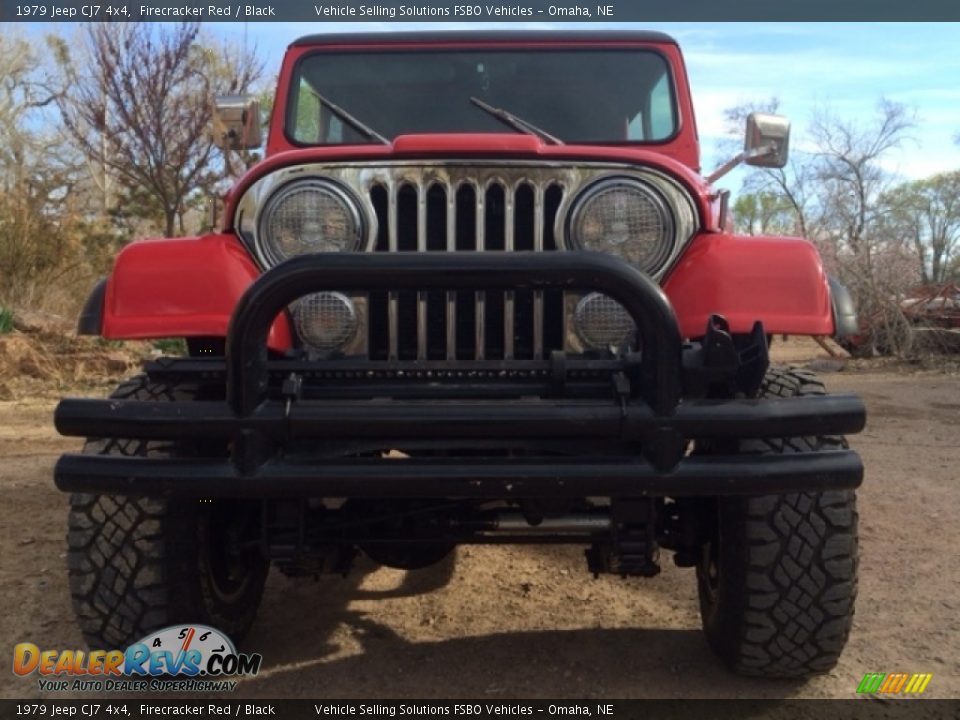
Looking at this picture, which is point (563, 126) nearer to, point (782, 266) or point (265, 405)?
point (782, 266)

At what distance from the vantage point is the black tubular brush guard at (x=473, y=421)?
6.54 ft

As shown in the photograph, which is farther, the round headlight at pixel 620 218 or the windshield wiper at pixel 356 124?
the windshield wiper at pixel 356 124

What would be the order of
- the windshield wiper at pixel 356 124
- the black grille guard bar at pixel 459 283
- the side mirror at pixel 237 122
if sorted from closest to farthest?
the black grille guard bar at pixel 459 283 < the windshield wiper at pixel 356 124 < the side mirror at pixel 237 122

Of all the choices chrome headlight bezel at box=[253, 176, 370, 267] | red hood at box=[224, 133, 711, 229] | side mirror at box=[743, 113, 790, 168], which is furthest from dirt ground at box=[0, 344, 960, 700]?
side mirror at box=[743, 113, 790, 168]

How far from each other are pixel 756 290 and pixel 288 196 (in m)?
1.34

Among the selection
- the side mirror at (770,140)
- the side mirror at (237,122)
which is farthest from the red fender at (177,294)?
the side mirror at (770,140)

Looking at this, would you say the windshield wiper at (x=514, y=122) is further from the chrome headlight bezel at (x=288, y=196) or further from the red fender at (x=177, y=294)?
the red fender at (x=177, y=294)

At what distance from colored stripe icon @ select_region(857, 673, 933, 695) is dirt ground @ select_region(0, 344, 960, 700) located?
0.04 m

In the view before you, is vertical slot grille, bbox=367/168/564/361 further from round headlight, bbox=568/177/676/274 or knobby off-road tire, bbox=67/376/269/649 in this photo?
knobby off-road tire, bbox=67/376/269/649

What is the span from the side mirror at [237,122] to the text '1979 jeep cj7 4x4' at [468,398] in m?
1.55

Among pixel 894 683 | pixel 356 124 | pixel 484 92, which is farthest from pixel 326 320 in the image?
pixel 894 683

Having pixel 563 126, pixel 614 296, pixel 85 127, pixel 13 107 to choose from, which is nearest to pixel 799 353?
pixel 563 126

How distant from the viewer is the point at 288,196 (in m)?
2.46

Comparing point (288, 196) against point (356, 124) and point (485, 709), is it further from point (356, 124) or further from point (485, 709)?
point (485, 709)
